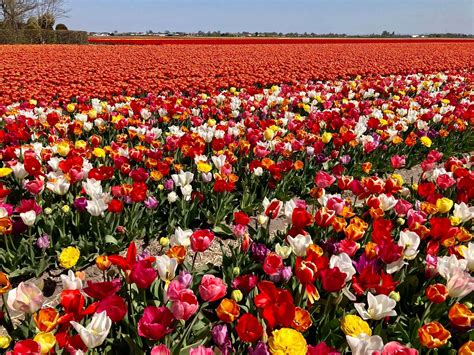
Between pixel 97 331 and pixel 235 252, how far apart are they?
52.9 inches

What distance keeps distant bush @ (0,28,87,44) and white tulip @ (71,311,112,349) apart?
3199cm

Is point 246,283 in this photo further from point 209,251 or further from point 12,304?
point 209,251

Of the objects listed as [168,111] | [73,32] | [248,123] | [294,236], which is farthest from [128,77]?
[73,32]

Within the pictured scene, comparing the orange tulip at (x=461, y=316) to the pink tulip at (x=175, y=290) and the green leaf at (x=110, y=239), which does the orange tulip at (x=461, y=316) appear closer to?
the pink tulip at (x=175, y=290)

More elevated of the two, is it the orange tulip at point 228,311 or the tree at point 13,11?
the tree at point 13,11

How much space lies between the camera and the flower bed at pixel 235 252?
1.62 meters

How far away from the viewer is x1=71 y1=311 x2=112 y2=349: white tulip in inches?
59.3

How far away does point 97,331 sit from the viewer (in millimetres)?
1563

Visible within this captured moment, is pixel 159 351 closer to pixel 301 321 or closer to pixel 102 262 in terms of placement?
pixel 301 321

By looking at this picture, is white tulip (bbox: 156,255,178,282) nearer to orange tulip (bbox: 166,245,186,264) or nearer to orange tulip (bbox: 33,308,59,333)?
orange tulip (bbox: 166,245,186,264)

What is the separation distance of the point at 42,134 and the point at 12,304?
13.3 ft

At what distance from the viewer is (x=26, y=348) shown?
1359 millimetres

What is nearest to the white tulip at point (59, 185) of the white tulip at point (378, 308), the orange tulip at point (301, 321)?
the orange tulip at point (301, 321)

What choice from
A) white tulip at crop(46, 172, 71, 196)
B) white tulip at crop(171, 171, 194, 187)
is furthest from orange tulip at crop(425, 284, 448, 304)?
white tulip at crop(46, 172, 71, 196)
